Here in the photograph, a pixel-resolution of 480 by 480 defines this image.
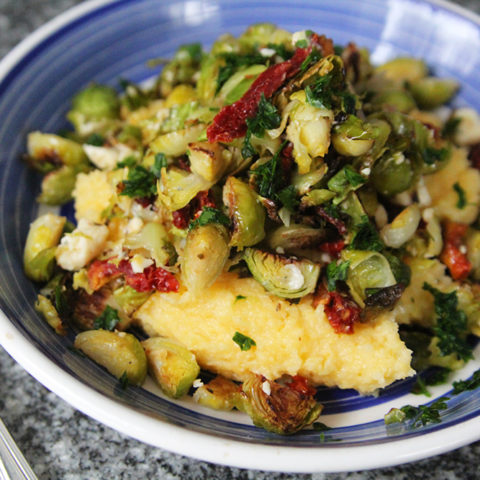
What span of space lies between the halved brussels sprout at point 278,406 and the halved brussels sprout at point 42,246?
1364 mm

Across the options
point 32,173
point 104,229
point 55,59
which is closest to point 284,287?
point 104,229

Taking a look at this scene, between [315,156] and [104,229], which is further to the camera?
[104,229]

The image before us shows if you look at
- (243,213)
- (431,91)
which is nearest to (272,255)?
(243,213)

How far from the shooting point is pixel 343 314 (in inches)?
127

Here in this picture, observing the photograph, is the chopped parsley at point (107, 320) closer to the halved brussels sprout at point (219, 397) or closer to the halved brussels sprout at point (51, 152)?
the halved brussels sprout at point (219, 397)

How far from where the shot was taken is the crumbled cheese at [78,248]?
11.5 ft

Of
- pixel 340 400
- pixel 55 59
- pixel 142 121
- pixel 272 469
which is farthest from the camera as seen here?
pixel 55 59

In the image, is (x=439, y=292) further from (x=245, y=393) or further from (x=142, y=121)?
(x=142, y=121)

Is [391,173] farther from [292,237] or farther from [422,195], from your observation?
[292,237]

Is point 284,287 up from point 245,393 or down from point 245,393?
up

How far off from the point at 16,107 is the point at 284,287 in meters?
2.39

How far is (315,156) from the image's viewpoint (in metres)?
3.12

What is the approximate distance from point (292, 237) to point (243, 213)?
351mm

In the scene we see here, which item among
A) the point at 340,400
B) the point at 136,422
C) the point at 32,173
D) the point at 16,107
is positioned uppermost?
the point at 16,107
